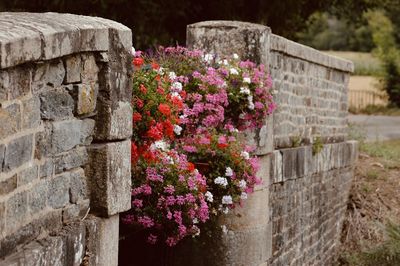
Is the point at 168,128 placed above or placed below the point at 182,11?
below

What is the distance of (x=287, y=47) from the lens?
9.05 m

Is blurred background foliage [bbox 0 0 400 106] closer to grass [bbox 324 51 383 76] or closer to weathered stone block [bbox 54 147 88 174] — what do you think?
weathered stone block [bbox 54 147 88 174]

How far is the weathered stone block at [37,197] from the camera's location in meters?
4.21

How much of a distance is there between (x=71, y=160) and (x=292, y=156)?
4.97 metres

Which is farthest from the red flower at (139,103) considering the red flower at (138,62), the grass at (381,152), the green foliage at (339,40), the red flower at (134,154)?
the green foliage at (339,40)

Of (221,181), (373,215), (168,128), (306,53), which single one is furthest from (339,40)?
(168,128)

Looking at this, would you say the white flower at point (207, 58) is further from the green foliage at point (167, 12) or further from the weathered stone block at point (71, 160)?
the green foliage at point (167, 12)

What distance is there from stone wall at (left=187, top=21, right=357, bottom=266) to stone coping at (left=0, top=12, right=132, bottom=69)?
2887mm

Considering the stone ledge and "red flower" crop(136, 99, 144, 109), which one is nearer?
"red flower" crop(136, 99, 144, 109)

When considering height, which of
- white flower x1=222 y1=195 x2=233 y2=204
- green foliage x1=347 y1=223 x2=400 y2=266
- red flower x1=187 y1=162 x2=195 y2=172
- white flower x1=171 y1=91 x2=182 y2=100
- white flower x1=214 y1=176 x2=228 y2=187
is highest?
white flower x1=171 y1=91 x2=182 y2=100

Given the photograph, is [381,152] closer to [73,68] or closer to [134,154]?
[134,154]

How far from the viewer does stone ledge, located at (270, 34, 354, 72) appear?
866cm

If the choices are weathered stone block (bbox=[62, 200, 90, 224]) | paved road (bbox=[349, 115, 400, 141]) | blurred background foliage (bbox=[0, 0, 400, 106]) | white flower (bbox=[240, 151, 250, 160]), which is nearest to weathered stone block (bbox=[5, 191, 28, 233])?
weathered stone block (bbox=[62, 200, 90, 224])

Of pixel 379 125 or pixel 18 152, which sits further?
pixel 379 125
